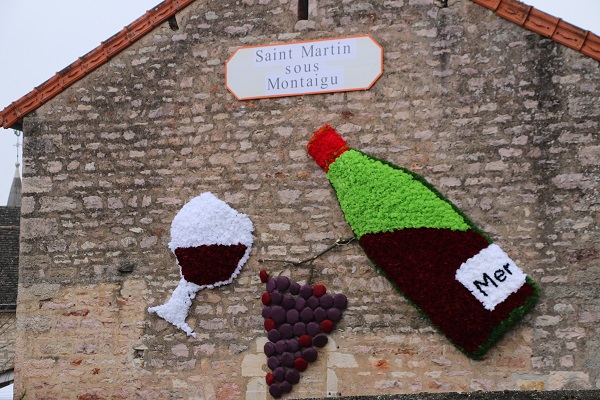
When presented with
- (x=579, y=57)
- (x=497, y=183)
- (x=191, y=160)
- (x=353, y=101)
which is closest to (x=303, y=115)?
(x=353, y=101)

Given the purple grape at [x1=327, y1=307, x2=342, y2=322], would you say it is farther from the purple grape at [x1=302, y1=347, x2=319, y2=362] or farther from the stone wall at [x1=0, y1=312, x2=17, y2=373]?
the stone wall at [x1=0, y1=312, x2=17, y2=373]

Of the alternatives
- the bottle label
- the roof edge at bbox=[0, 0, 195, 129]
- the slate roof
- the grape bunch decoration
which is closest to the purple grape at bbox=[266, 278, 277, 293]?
the grape bunch decoration

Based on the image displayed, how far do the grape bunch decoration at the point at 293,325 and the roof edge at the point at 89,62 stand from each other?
2.93m

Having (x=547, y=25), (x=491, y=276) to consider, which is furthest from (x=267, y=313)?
(x=547, y=25)

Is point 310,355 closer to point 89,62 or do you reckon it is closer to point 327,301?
point 327,301

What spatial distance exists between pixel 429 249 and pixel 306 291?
1.24m

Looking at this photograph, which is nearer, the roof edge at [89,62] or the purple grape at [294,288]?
the purple grape at [294,288]

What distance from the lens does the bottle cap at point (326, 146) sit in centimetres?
855

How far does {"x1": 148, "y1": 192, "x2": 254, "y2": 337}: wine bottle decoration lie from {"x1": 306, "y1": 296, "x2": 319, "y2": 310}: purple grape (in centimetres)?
77

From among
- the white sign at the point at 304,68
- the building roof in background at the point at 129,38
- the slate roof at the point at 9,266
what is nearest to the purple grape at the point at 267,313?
the white sign at the point at 304,68

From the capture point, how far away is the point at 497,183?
8141 millimetres

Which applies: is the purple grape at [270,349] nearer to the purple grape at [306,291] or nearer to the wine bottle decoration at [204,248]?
the purple grape at [306,291]

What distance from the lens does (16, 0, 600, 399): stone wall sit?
7.98m

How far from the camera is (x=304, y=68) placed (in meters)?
8.76
